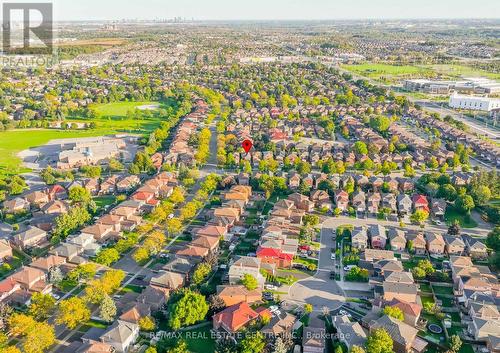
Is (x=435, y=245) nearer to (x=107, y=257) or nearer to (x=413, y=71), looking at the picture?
(x=107, y=257)

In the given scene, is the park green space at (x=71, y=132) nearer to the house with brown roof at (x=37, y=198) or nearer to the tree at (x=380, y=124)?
the house with brown roof at (x=37, y=198)

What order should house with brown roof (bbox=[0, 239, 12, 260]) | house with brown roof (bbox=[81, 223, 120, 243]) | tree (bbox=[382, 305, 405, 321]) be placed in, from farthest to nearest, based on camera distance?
house with brown roof (bbox=[81, 223, 120, 243]) < house with brown roof (bbox=[0, 239, 12, 260]) < tree (bbox=[382, 305, 405, 321])

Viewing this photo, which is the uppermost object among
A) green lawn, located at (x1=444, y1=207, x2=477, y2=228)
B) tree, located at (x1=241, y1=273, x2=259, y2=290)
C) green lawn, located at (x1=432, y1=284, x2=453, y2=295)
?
green lawn, located at (x1=444, y1=207, x2=477, y2=228)

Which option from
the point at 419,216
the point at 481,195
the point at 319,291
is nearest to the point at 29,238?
the point at 319,291

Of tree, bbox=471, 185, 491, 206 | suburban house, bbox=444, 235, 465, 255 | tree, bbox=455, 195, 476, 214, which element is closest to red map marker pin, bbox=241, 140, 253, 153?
tree, bbox=455, 195, 476, 214

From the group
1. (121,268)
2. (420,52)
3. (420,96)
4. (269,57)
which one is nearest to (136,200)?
(121,268)

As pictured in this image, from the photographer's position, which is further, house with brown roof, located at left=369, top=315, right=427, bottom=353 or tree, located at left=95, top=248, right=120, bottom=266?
tree, located at left=95, top=248, right=120, bottom=266

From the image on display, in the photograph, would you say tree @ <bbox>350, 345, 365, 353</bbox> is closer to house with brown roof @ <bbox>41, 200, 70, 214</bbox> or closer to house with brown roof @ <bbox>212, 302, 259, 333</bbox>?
house with brown roof @ <bbox>212, 302, 259, 333</bbox>

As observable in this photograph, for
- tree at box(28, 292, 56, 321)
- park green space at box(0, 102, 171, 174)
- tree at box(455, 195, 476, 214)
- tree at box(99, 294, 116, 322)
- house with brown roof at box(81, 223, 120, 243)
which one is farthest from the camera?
park green space at box(0, 102, 171, 174)
